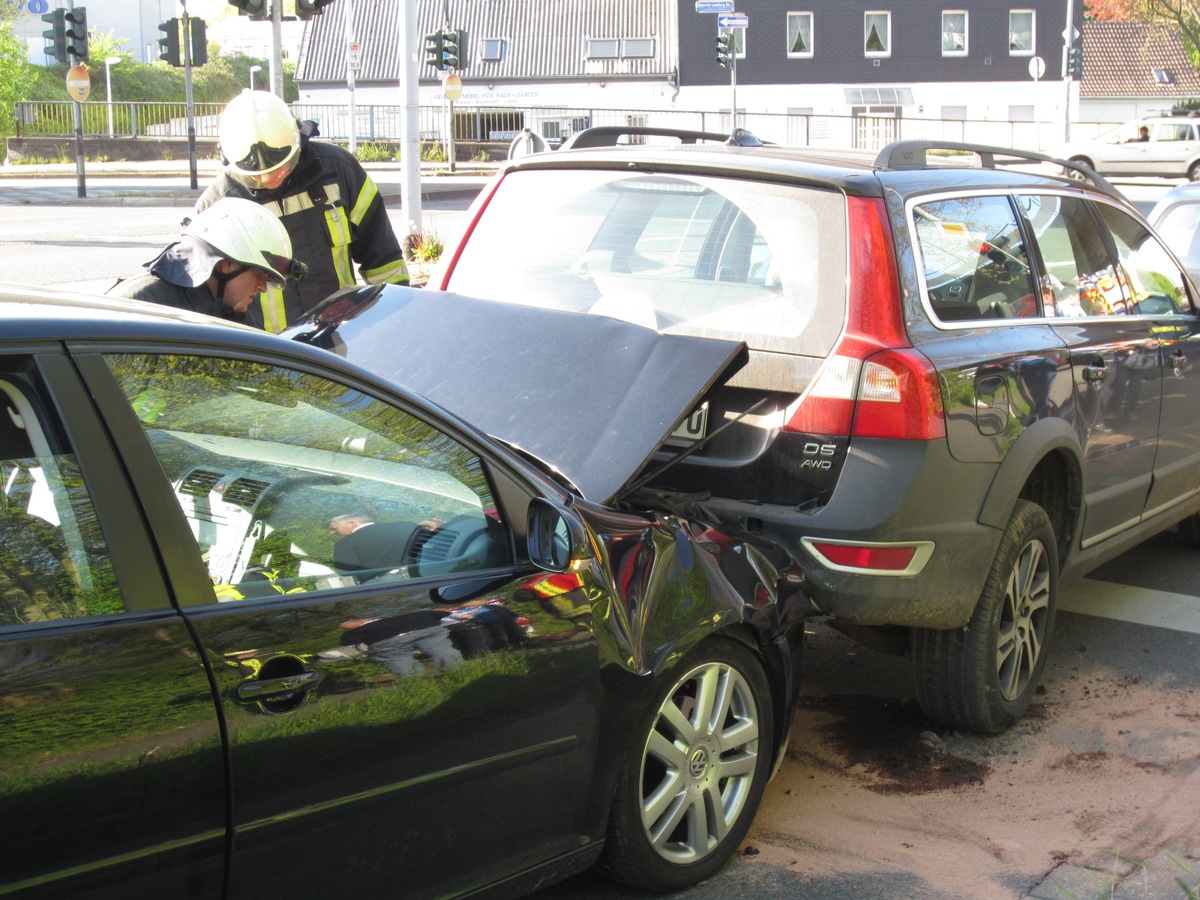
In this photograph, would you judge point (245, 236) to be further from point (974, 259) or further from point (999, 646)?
point (999, 646)

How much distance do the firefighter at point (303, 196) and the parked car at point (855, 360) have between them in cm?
91

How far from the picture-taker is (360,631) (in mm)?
2631

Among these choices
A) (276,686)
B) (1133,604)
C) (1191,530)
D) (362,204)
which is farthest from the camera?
(1191,530)

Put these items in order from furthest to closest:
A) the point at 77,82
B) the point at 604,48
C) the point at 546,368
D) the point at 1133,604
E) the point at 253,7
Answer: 1. the point at 604,48
2. the point at 77,82
3. the point at 253,7
4. the point at 1133,604
5. the point at 546,368

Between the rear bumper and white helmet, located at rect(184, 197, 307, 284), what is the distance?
1623mm

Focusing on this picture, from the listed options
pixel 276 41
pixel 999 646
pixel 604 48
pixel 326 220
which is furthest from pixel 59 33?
pixel 604 48

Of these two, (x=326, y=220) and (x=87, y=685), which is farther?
(x=326, y=220)

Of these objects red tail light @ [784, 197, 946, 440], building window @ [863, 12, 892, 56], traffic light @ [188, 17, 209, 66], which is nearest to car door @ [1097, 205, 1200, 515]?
red tail light @ [784, 197, 946, 440]

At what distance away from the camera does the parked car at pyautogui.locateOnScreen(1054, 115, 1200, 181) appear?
35403mm

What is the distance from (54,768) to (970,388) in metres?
2.86

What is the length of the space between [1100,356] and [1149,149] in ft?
113

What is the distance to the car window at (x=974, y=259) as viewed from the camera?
4203 millimetres

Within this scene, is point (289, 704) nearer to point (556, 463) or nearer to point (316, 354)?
point (316, 354)

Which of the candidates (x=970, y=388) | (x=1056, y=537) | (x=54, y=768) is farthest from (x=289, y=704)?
(x=1056, y=537)
